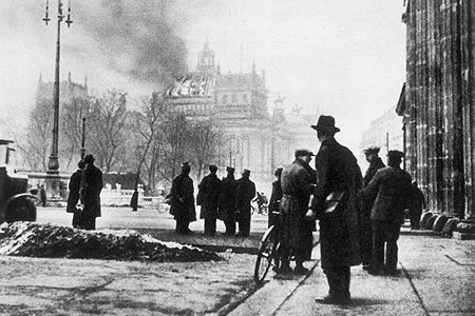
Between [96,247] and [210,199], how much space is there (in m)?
4.66

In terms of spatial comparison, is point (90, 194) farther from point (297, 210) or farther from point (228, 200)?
point (297, 210)

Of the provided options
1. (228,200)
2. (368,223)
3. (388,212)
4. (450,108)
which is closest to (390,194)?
(388,212)

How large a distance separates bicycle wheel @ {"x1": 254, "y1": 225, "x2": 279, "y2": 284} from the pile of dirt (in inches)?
96.5

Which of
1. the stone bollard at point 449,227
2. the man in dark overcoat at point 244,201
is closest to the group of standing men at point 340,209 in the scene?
the man in dark overcoat at point 244,201

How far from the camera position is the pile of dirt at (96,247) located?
1008 centimetres

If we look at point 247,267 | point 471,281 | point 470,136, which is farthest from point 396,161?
point 470,136

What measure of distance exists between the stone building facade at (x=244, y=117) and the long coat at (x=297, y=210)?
5348 centimetres

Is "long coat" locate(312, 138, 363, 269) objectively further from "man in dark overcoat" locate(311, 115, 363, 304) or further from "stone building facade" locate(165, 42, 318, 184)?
"stone building facade" locate(165, 42, 318, 184)

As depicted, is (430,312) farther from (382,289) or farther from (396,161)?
(396,161)

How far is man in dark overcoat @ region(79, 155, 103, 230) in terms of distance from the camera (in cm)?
1288

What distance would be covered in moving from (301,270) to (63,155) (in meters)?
47.6

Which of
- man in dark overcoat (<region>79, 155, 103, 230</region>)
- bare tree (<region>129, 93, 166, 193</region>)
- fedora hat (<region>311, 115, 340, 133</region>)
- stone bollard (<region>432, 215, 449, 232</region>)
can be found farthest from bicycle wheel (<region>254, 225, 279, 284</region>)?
bare tree (<region>129, 93, 166, 193</region>)

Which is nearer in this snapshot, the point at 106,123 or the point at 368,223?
the point at 368,223

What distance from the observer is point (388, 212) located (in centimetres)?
815
